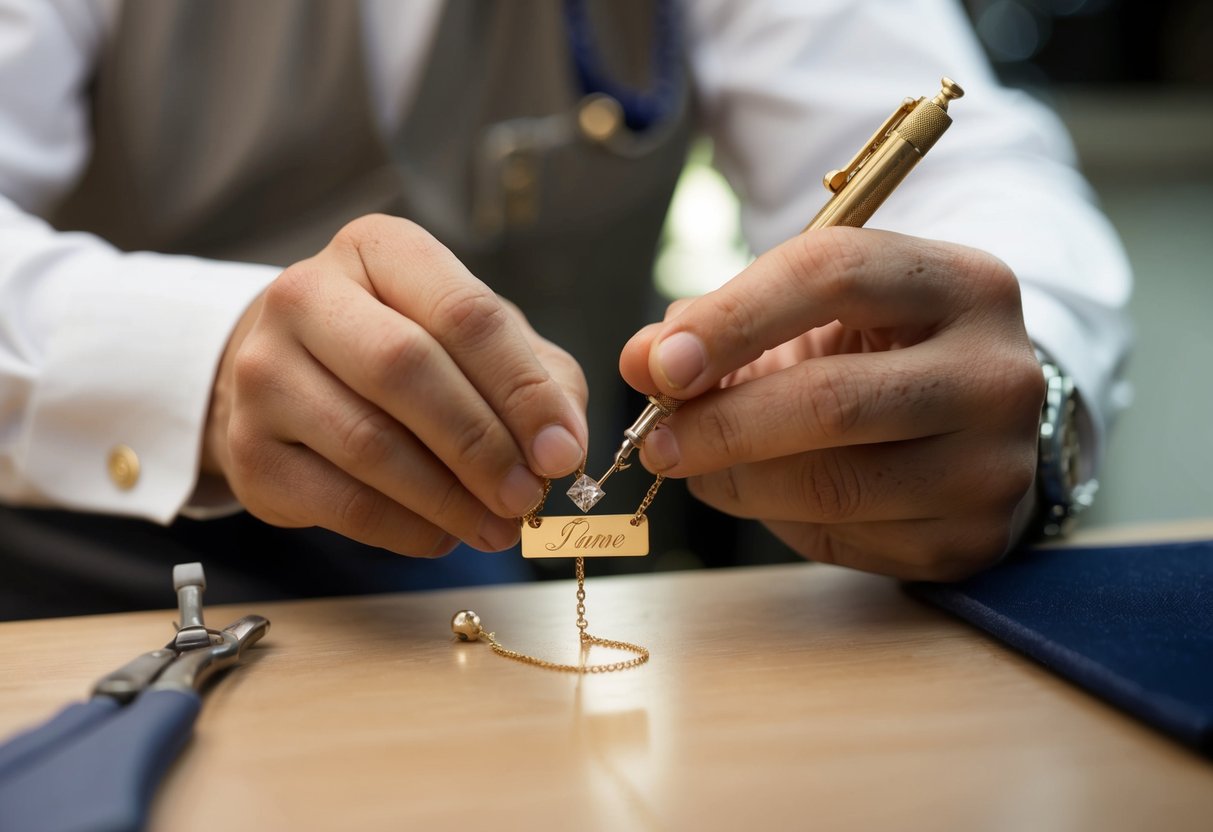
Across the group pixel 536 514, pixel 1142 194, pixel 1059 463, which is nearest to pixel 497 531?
pixel 536 514

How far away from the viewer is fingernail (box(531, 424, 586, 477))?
0.57 m

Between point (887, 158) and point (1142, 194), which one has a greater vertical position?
point (1142, 194)

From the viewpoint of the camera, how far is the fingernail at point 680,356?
0.55 m

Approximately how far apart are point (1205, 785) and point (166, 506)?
652 mm

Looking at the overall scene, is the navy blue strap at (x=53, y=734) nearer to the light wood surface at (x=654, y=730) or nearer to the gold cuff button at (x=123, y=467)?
the light wood surface at (x=654, y=730)

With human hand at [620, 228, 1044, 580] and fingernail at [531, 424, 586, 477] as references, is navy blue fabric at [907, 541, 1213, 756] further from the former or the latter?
fingernail at [531, 424, 586, 477]

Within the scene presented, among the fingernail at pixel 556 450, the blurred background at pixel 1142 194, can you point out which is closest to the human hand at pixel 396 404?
the fingernail at pixel 556 450

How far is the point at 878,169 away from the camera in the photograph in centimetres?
60

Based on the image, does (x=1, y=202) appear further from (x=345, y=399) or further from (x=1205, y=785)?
(x=1205, y=785)

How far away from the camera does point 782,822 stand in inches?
14.2

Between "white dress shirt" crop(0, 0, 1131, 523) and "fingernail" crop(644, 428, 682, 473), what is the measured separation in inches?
12.6

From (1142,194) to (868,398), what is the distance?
6.80 feet

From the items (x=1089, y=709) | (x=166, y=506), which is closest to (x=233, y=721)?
(x=166, y=506)

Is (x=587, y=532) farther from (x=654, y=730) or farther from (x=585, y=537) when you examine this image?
(x=654, y=730)
